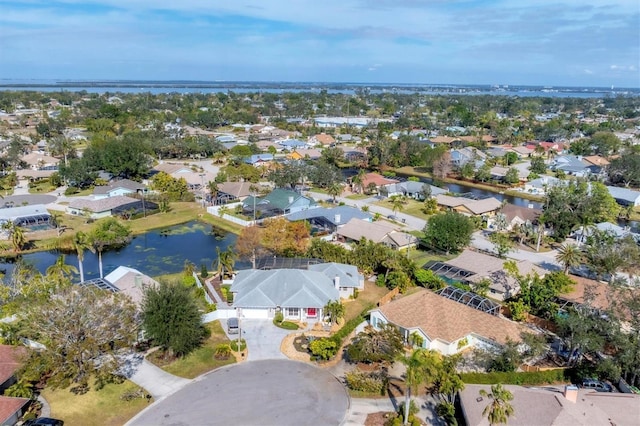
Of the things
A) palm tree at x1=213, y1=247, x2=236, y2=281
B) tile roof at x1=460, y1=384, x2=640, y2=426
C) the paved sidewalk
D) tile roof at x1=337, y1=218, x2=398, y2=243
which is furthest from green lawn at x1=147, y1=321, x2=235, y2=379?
tile roof at x1=337, y1=218, x2=398, y2=243

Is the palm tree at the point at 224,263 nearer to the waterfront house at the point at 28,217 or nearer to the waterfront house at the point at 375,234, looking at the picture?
the waterfront house at the point at 375,234

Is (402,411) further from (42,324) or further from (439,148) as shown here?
(439,148)

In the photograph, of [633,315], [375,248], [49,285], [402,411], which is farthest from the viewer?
[375,248]

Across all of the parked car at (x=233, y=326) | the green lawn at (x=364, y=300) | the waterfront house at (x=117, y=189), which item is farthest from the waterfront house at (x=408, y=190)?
the parked car at (x=233, y=326)

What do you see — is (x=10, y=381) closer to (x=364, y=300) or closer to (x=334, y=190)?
(x=364, y=300)

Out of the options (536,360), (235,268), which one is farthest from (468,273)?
(235,268)

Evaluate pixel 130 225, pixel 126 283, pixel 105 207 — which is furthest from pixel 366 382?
pixel 105 207

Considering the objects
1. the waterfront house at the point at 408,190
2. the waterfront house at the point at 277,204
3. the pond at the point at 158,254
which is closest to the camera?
the pond at the point at 158,254
